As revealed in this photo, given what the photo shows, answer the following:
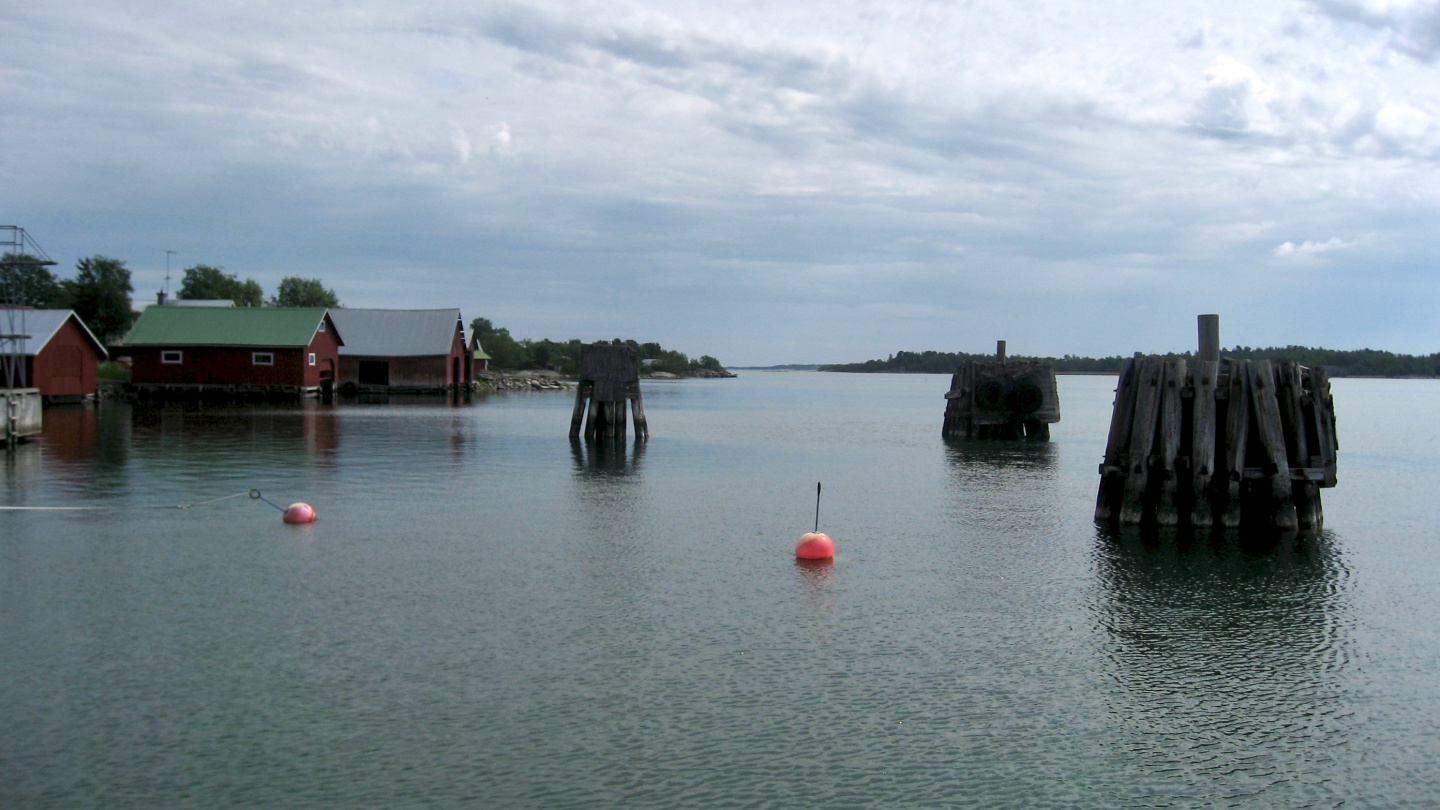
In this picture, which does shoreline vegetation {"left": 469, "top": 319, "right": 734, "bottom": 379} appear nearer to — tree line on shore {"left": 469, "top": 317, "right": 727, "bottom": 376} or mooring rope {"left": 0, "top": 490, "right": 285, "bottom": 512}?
tree line on shore {"left": 469, "top": 317, "right": 727, "bottom": 376}

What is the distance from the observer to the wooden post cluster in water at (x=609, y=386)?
114ft

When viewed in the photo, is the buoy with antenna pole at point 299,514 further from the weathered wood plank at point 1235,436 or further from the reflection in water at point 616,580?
the weathered wood plank at point 1235,436

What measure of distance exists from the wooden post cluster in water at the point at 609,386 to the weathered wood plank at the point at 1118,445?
699 inches

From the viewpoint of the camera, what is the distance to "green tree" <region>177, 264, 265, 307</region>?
11188cm

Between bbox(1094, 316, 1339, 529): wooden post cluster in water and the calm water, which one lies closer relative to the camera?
the calm water

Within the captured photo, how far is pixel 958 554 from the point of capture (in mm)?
16266

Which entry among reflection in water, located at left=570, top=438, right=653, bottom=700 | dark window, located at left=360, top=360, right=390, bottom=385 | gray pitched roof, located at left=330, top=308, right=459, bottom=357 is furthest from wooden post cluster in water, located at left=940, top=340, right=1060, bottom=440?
dark window, located at left=360, top=360, right=390, bottom=385

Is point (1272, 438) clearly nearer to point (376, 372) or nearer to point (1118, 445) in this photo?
point (1118, 445)

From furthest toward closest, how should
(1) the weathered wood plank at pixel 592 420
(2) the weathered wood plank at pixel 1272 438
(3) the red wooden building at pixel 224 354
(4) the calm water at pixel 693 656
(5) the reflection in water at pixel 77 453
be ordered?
(3) the red wooden building at pixel 224 354, (1) the weathered wood plank at pixel 592 420, (5) the reflection in water at pixel 77 453, (2) the weathered wood plank at pixel 1272 438, (4) the calm water at pixel 693 656

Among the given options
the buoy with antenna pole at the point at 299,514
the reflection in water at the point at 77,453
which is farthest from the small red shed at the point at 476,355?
the buoy with antenna pole at the point at 299,514

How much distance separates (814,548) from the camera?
50.1 feet

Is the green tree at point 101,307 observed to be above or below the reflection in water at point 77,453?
above

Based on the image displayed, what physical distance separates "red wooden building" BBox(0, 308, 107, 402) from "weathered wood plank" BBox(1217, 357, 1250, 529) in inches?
1862

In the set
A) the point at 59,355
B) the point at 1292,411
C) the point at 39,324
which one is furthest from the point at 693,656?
the point at 59,355
